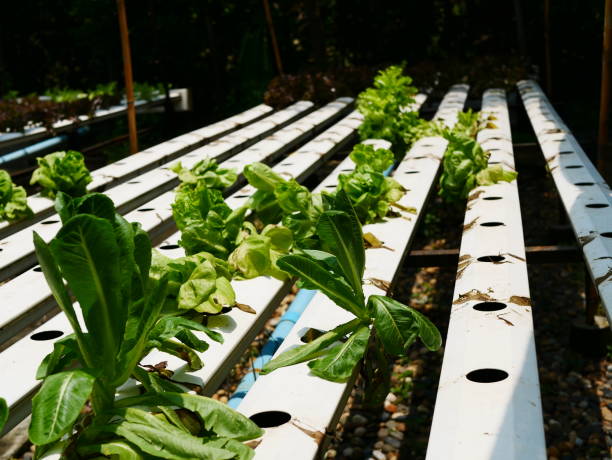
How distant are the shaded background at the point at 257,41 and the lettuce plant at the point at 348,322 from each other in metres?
8.25

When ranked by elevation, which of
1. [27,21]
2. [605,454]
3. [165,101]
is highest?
[27,21]

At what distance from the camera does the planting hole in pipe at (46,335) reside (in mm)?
2111

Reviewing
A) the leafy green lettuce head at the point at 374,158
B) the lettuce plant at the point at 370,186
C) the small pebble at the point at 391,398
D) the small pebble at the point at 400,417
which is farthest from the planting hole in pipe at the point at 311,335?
the small pebble at the point at 391,398

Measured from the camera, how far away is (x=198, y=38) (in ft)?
46.3

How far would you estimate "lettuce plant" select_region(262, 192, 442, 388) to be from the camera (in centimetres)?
184

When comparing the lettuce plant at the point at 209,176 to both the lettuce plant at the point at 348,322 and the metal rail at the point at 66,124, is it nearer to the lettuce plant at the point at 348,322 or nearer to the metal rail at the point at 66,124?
the lettuce plant at the point at 348,322

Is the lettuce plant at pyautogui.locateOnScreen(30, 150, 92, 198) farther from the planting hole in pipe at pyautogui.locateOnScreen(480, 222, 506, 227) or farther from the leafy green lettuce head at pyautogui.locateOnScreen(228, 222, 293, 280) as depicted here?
the planting hole in pipe at pyautogui.locateOnScreen(480, 222, 506, 227)

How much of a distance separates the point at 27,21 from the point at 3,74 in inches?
86.3

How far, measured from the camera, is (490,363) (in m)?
1.79

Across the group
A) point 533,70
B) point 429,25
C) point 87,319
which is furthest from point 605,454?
point 429,25

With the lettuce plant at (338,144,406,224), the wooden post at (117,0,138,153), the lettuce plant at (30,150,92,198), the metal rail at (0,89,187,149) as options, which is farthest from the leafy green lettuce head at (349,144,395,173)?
the metal rail at (0,89,187,149)

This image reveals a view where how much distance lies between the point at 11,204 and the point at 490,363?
2.46 metres

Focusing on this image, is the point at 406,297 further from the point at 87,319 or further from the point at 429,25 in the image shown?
the point at 429,25

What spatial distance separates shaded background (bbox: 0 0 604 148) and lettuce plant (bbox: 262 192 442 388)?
8.25 m
